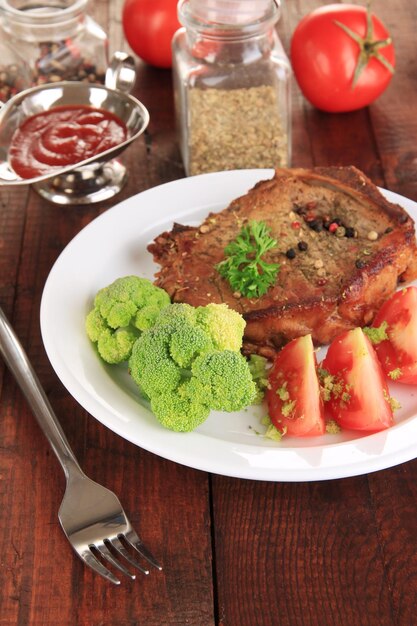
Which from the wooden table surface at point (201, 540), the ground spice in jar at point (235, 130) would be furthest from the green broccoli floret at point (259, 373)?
the ground spice in jar at point (235, 130)

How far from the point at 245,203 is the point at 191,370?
0.90 metres

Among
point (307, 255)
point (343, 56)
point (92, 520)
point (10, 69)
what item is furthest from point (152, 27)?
point (92, 520)

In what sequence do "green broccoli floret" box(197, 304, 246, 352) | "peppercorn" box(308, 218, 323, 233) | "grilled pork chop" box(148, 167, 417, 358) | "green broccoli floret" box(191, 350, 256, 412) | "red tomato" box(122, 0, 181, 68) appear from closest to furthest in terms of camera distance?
"green broccoli floret" box(191, 350, 256, 412) → "green broccoli floret" box(197, 304, 246, 352) → "grilled pork chop" box(148, 167, 417, 358) → "peppercorn" box(308, 218, 323, 233) → "red tomato" box(122, 0, 181, 68)

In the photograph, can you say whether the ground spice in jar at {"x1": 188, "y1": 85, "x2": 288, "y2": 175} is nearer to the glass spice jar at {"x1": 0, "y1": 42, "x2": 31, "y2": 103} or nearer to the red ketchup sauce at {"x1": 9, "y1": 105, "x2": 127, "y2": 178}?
Result: the red ketchup sauce at {"x1": 9, "y1": 105, "x2": 127, "y2": 178}

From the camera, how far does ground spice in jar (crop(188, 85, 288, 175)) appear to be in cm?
354

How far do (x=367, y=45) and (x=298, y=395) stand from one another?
216 cm

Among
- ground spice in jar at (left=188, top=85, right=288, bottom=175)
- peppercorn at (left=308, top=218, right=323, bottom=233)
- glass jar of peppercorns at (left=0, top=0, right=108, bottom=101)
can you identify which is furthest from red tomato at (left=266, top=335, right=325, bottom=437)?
glass jar of peppercorns at (left=0, top=0, right=108, bottom=101)

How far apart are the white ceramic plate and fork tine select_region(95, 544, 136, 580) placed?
0.31m

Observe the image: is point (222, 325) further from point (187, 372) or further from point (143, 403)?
point (143, 403)

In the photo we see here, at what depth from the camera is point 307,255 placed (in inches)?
113

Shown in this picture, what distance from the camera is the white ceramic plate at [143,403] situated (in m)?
2.32

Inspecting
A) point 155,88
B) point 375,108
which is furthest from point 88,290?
point 375,108

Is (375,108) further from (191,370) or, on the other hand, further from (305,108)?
(191,370)

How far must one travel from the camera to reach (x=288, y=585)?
2277mm
